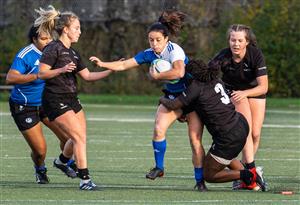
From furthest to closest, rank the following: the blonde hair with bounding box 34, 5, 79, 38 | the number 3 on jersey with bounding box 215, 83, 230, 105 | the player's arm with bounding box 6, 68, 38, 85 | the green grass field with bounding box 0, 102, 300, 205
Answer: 1. the player's arm with bounding box 6, 68, 38, 85
2. the blonde hair with bounding box 34, 5, 79, 38
3. the number 3 on jersey with bounding box 215, 83, 230, 105
4. the green grass field with bounding box 0, 102, 300, 205

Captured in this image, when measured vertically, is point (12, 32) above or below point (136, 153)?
below

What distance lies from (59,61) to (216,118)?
66.5 inches

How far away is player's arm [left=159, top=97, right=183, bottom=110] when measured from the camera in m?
10.0

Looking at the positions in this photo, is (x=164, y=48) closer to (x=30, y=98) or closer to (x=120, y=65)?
(x=120, y=65)

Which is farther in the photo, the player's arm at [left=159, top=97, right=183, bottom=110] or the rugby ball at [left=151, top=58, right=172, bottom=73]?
the rugby ball at [left=151, top=58, right=172, bottom=73]

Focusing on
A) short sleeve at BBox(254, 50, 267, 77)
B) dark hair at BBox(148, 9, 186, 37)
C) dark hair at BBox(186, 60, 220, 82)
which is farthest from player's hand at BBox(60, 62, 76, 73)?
short sleeve at BBox(254, 50, 267, 77)

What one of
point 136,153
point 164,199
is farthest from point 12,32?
point 164,199

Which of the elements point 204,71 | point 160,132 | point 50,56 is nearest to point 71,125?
point 50,56

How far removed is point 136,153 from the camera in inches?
567

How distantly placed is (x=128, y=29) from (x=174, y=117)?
21.8 m

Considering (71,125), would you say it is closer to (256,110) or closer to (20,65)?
(20,65)

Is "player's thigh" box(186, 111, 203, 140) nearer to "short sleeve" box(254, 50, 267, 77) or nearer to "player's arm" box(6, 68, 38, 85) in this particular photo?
"short sleeve" box(254, 50, 267, 77)

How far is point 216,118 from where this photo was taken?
10.0m

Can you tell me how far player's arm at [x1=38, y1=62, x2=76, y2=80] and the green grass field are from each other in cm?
113
